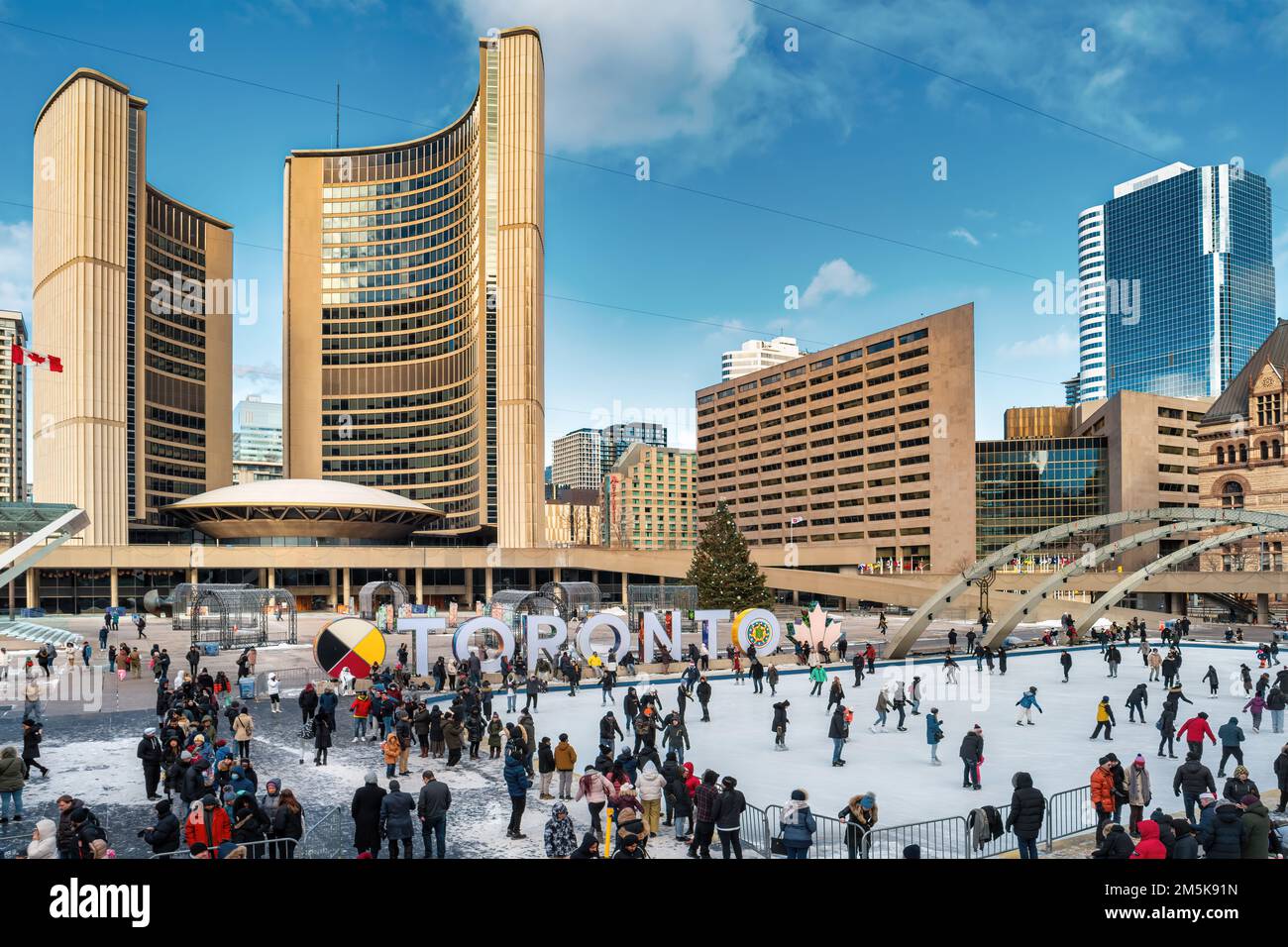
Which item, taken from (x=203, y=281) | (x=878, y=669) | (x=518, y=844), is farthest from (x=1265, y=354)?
(x=203, y=281)

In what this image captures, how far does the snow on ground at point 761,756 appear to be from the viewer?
1580cm

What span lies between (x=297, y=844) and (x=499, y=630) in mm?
20988

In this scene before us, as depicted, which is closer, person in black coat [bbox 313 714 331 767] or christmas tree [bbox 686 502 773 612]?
person in black coat [bbox 313 714 331 767]

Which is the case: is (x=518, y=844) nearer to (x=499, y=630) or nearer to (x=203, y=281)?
(x=499, y=630)

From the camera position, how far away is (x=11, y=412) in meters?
166

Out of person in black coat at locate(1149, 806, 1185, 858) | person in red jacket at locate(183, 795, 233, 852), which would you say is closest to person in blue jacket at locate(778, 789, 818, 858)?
person in black coat at locate(1149, 806, 1185, 858)

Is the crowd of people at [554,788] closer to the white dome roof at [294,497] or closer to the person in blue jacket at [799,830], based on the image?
the person in blue jacket at [799,830]

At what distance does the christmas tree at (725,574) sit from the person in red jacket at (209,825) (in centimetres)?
4782

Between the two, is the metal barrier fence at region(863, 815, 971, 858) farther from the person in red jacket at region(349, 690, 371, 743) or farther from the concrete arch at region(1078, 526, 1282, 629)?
the concrete arch at region(1078, 526, 1282, 629)

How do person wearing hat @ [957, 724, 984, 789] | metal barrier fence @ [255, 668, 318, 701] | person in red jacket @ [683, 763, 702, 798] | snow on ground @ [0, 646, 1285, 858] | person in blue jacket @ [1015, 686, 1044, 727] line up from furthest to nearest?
metal barrier fence @ [255, 668, 318, 701] → person in blue jacket @ [1015, 686, 1044, 727] → person wearing hat @ [957, 724, 984, 789] → snow on ground @ [0, 646, 1285, 858] → person in red jacket @ [683, 763, 702, 798]

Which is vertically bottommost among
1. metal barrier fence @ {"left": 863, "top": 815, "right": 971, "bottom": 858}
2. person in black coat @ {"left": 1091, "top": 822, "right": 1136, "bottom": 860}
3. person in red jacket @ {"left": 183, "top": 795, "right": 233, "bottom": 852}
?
metal barrier fence @ {"left": 863, "top": 815, "right": 971, "bottom": 858}

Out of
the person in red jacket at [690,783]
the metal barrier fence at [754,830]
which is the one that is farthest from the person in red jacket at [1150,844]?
the person in red jacket at [690,783]

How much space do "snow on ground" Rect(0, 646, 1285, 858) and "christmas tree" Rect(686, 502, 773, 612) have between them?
26098mm

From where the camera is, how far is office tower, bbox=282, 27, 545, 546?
112 metres
